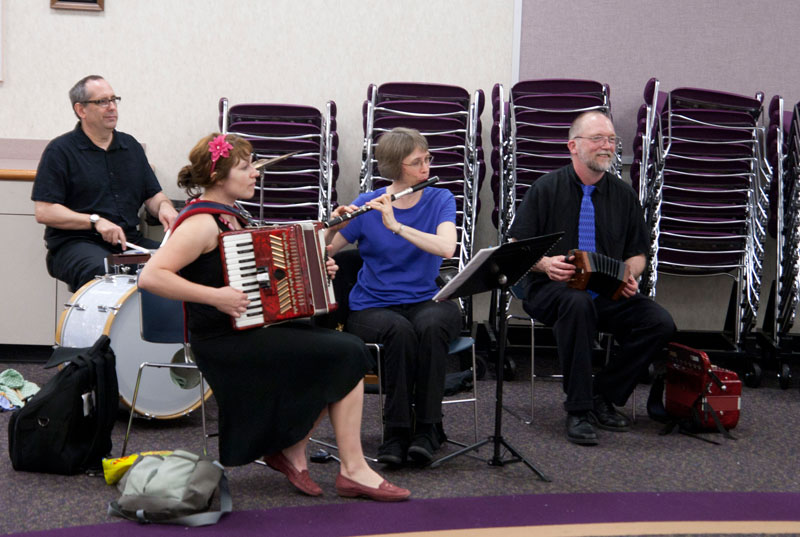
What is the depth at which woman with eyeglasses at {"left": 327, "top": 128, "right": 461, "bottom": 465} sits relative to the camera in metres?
3.24

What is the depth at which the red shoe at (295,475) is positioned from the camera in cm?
293

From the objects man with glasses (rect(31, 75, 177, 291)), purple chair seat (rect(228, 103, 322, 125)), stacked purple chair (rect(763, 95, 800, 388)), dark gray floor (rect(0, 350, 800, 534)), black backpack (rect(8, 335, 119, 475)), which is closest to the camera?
dark gray floor (rect(0, 350, 800, 534))

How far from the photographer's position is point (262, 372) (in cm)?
284

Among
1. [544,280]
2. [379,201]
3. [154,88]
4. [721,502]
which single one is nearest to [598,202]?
[544,280]

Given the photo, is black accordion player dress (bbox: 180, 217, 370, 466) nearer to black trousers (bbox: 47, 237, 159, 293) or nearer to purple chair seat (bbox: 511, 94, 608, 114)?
black trousers (bbox: 47, 237, 159, 293)

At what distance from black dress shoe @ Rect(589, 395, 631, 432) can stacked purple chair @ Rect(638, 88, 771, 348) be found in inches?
48.0

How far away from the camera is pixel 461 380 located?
378cm

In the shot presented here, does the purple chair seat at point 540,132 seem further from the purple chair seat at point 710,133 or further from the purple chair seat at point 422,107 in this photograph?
the purple chair seat at point 710,133

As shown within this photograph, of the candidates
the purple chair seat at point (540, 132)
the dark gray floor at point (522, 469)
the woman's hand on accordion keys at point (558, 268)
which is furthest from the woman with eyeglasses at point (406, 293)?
the purple chair seat at point (540, 132)

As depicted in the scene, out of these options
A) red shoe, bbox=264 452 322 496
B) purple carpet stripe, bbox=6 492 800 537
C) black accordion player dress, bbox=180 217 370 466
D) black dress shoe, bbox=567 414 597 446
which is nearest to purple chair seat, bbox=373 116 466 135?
black dress shoe, bbox=567 414 597 446

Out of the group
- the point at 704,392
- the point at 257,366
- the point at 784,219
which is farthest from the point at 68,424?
the point at 784,219

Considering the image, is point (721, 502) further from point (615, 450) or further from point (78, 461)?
point (78, 461)

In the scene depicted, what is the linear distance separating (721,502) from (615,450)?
0.61 metres

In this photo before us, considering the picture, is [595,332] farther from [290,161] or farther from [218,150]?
[290,161]
